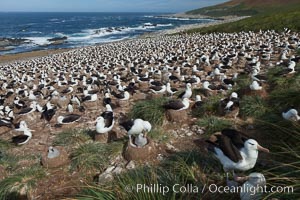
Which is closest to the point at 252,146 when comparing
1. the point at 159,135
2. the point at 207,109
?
the point at 159,135

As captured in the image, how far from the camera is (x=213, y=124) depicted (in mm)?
8711

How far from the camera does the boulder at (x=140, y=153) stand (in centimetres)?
776

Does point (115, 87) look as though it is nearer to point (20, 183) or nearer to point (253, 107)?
point (253, 107)

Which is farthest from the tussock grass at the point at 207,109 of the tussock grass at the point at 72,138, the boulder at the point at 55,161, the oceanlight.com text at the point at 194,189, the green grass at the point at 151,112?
the oceanlight.com text at the point at 194,189

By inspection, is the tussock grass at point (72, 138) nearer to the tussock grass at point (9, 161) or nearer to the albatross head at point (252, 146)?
the tussock grass at point (9, 161)

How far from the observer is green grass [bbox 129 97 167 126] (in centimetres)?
985

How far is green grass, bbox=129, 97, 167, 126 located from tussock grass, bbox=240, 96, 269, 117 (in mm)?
2256

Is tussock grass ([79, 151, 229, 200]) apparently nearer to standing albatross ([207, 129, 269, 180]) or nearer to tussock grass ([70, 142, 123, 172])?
standing albatross ([207, 129, 269, 180])

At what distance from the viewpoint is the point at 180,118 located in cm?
993

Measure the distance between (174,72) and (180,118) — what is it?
382 inches

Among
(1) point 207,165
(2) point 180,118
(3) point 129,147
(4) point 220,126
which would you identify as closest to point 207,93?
(2) point 180,118

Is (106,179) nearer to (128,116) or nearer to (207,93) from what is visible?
(128,116)

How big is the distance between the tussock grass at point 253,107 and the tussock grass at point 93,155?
3.42 meters

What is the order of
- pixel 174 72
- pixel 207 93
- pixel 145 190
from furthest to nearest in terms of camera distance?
pixel 174 72 → pixel 207 93 → pixel 145 190
